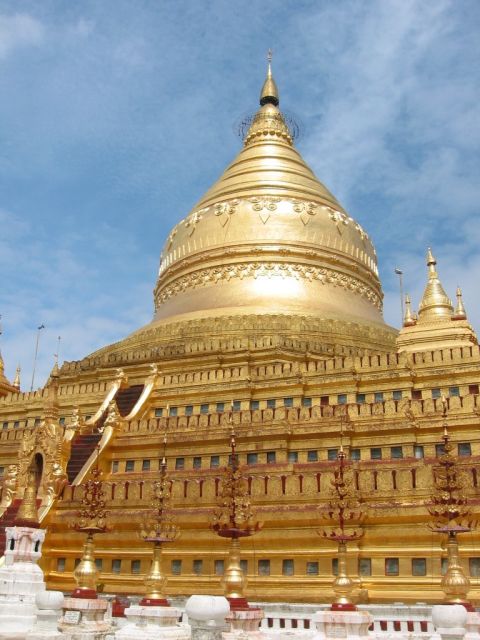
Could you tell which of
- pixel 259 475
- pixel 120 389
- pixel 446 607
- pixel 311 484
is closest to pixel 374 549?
pixel 311 484

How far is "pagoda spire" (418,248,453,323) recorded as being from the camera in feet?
84.8

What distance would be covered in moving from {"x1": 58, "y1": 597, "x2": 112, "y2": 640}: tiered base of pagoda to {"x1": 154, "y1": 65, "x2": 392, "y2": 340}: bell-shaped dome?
719 inches

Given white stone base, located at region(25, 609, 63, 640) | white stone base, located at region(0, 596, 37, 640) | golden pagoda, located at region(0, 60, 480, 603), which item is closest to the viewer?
white stone base, located at region(25, 609, 63, 640)

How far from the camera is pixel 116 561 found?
1952 cm

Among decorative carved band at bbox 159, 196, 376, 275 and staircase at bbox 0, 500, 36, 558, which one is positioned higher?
decorative carved band at bbox 159, 196, 376, 275

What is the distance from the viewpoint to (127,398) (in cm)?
2720

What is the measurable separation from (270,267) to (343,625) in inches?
901

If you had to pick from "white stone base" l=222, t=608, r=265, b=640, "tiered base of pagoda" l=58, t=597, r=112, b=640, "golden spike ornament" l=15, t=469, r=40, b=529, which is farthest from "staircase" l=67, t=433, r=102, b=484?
"white stone base" l=222, t=608, r=265, b=640

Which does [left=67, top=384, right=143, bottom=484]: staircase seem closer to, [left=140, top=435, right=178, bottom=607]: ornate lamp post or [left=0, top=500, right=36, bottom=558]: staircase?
[left=0, top=500, right=36, bottom=558]: staircase

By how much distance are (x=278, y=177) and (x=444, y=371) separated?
1859 centimetres

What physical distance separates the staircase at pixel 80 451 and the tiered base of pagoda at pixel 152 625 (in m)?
10.3

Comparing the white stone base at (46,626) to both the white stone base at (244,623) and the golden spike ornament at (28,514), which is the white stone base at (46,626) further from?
the golden spike ornament at (28,514)

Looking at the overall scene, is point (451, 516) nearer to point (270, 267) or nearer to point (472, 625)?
point (472, 625)

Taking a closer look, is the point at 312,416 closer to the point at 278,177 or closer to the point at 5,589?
the point at 5,589
